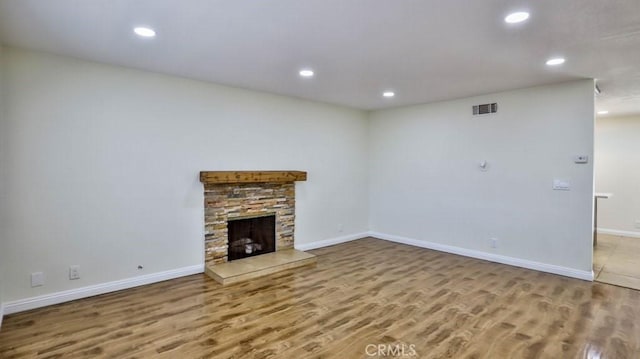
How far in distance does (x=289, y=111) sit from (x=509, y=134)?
3212mm

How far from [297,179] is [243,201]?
906 millimetres

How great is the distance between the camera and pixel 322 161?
230 inches

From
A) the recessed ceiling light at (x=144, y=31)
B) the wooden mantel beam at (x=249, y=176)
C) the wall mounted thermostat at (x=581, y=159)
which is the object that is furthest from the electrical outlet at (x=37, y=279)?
the wall mounted thermostat at (x=581, y=159)

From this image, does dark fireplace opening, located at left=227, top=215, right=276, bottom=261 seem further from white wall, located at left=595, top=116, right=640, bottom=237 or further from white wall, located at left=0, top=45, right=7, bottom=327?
white wall, located at left=595, top=116, right=640, bottom=237

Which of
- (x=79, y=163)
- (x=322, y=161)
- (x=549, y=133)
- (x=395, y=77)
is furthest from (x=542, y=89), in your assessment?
(x=79, y=163)

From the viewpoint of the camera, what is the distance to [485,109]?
197 inches

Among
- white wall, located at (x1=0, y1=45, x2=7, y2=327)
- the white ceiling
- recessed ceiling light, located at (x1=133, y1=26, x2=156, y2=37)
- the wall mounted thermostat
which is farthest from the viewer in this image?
the wall mounted thermostat

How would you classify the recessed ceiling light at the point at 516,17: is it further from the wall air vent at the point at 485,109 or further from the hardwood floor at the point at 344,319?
the wall air vent at the point at 485,109

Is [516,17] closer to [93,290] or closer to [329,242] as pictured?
[329,242]

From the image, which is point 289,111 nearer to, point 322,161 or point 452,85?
point 322,161

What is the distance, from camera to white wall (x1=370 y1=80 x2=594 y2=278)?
13.9 ft

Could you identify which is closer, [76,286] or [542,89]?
[76,286]

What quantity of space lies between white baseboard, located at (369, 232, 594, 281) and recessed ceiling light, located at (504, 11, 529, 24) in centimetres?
338
